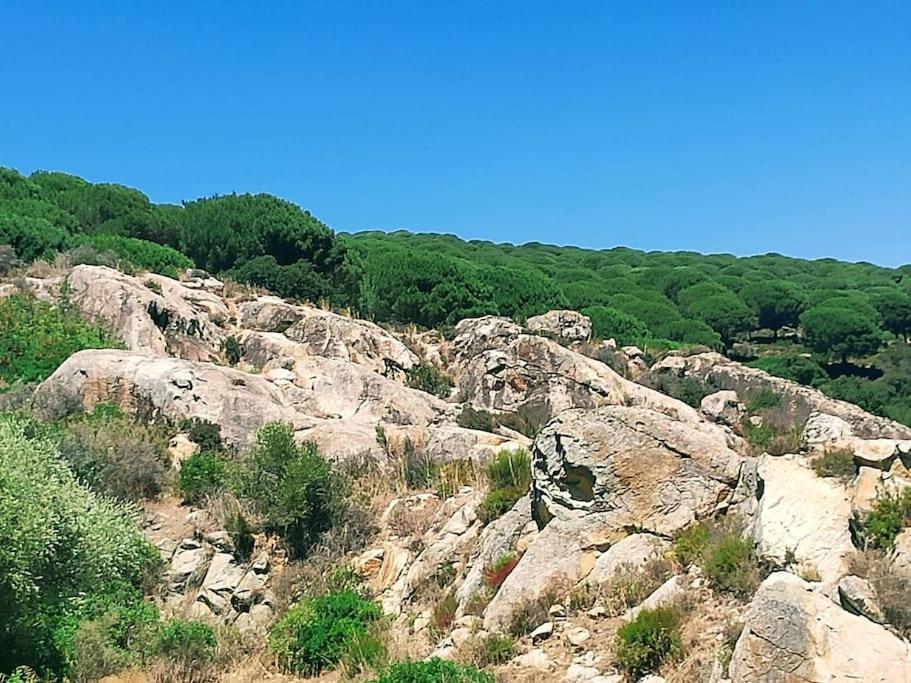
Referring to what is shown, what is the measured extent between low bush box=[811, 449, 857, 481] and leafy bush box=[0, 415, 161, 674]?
22.8 ft

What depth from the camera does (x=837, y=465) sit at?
838 cm

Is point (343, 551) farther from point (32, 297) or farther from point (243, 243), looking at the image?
point (243, 243)

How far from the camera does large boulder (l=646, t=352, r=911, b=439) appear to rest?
2233 cm

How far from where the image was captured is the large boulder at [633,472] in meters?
9.58

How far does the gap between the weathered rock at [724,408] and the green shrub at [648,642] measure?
1492 centimetres

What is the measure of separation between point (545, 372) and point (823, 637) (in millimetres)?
16265

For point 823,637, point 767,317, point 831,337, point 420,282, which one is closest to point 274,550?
point 823,637

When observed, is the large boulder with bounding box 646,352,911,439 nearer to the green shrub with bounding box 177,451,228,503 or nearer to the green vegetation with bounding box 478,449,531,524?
the green vegetation with bounding box 478,449,531,524

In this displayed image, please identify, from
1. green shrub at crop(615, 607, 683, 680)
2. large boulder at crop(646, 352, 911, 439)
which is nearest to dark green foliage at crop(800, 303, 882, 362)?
large boulder at crop(646, 352, 911, 439)

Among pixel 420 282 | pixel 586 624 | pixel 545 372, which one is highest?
pixel 420 282

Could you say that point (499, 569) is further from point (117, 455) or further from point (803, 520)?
point (117, 455)

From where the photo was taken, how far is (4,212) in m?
27.8

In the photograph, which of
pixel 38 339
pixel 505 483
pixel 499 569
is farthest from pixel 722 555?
pixel 38 339

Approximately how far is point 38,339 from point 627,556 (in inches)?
614
